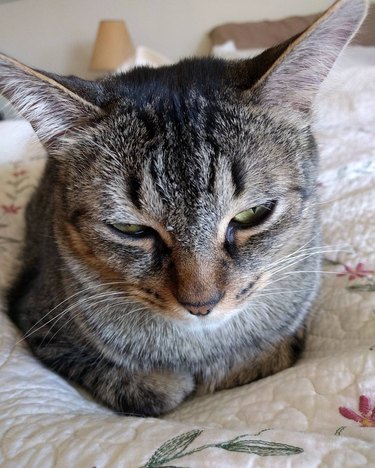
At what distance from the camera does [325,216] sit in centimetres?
118

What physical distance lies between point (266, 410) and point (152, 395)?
0.70 feet

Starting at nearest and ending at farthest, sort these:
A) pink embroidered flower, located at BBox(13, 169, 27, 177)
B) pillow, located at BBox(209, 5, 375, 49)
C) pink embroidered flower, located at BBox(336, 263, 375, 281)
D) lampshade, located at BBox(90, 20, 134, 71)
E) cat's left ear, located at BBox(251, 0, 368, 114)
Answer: cat's left ear, located at BBox(251, 0, 368, 114), pink embroidered flower, located at BBox(336, 263, 375, 281), pink embroidered flower, located at BBox(13, 169, 27, 177), pillow, located at BBox(209, 5, 375, 49), lampshade, located at BBox(90, 20, 134, 71)

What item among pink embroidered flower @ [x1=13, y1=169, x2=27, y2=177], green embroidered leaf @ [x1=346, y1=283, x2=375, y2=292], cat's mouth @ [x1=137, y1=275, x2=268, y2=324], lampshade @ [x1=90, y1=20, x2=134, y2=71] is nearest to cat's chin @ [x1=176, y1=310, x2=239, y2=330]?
cat's mouth @ [x1=137, y1=275, x2=268, y2=324]

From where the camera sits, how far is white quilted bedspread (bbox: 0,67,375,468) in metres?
0.55

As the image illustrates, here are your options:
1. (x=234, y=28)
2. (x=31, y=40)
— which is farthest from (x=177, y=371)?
(x=31, y=40)

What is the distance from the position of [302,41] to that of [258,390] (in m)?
0.50

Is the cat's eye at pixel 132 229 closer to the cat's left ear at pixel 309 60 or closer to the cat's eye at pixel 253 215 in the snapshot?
the cat's eye at pixel 253 215

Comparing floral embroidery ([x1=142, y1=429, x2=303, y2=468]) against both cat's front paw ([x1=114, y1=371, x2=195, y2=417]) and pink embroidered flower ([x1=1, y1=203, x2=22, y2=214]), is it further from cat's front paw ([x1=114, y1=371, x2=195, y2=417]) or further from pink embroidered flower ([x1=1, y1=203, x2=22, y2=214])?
pink embroidered flower ([x1=1, y1=203, x2=22, y2=214])

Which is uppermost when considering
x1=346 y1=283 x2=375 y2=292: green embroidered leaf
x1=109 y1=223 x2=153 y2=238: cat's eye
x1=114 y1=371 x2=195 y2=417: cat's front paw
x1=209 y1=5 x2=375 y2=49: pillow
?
x1=209 y1=5 x2=375 y2=49: pillow

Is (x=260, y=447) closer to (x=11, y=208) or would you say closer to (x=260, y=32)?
(x=11, y=208)

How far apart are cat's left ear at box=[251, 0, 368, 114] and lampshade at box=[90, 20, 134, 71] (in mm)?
2327

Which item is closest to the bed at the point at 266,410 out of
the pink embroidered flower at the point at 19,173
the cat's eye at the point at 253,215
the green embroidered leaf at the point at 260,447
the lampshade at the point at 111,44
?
the green embroidered leaf at the point at 260,447

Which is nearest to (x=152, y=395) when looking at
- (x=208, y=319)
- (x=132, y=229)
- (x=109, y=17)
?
(x=208, y=319)

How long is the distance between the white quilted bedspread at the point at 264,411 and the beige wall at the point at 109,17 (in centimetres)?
219
